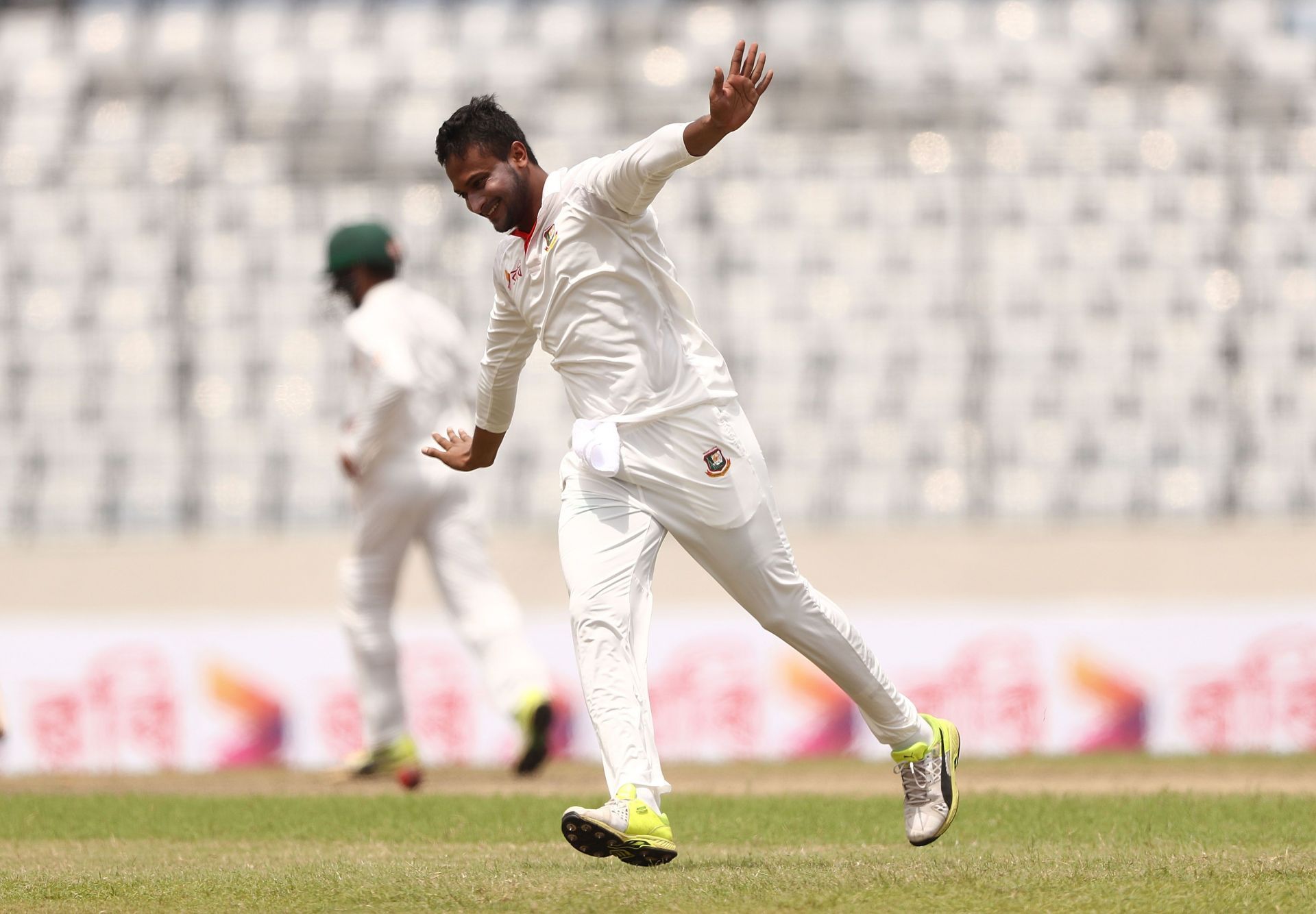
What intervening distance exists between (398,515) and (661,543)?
3.21 metres

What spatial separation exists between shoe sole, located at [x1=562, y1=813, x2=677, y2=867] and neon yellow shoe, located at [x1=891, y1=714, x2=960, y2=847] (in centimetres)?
86

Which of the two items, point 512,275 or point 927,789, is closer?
point 512,275

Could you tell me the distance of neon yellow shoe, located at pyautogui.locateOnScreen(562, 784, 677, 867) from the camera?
4.04 metres

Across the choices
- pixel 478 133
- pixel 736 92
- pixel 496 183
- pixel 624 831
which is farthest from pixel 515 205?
pixel 624 831

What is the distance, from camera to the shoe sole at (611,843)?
4.03m

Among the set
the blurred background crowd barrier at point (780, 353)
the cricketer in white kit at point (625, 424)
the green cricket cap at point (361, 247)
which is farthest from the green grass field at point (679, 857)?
the green cricket cap at point (361, 247)

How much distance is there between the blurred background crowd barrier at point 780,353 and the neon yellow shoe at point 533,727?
1.80m

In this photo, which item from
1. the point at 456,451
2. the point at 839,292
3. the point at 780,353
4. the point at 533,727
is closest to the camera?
the point at 456,451

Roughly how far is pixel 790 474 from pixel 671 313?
721 cm

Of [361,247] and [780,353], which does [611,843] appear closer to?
[361,247]

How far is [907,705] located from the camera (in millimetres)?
4832

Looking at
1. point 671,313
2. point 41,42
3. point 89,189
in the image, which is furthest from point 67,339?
point 671,313

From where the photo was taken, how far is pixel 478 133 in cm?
450

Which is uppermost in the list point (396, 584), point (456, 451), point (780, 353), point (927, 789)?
point (780, 353)
